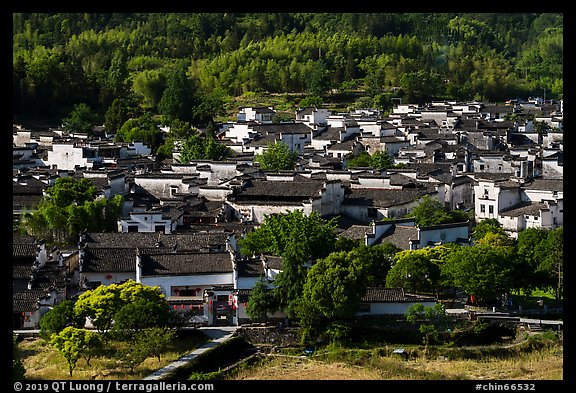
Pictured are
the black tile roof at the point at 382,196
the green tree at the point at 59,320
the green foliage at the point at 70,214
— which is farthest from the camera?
the black tile roof at the point at 382,196

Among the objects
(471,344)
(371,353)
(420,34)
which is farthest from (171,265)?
(420,34)

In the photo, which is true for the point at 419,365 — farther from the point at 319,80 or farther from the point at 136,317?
the point at 319,80

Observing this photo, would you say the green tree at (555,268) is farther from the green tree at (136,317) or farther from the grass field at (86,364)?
the green tree at (136,317)

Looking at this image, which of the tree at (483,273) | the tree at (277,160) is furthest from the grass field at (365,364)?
the tree at (277,160)

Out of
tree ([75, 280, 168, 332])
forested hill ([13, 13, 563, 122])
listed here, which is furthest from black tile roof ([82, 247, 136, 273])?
forested hill ([13, 13, 563, 122])

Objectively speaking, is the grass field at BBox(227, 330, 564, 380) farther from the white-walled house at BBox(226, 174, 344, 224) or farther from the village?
the white-walled house at BBox(226, 174, 344, 224)
